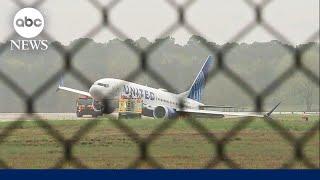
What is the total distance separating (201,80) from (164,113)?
80 millimetres

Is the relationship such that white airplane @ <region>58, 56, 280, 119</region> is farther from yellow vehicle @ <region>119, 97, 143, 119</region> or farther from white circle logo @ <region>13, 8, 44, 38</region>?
white circle logo @ <region>13, 8, 44, 38</region>

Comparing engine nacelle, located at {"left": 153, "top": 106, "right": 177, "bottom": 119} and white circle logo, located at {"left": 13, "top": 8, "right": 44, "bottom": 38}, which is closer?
white circle logo, located at {"left": 13, "top": 8, "right": 44, "bottom": 38}

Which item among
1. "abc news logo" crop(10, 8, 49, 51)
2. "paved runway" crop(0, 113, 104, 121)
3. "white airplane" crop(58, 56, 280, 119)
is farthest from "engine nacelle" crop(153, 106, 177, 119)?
"abc news logo" crop(10, 8, 49, 51)

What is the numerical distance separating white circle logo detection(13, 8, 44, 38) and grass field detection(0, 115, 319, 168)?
19cm

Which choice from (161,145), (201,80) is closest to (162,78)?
(201,80)

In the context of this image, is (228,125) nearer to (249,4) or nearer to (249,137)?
(249,137)

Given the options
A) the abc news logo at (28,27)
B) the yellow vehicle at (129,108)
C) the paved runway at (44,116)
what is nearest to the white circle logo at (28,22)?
the abc news logo at (28,27)

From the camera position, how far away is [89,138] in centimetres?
133

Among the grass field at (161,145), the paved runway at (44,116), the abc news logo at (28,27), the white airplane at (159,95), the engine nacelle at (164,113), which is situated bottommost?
the grass field at (161,145)

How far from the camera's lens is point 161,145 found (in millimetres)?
1170

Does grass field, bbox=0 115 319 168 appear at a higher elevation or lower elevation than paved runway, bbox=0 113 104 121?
lower

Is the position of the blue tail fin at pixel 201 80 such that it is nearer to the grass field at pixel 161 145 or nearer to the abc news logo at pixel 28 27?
the grass field at pixel 161 145

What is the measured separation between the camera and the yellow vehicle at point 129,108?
3.43ft

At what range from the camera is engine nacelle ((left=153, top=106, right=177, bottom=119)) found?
39.9 inches
